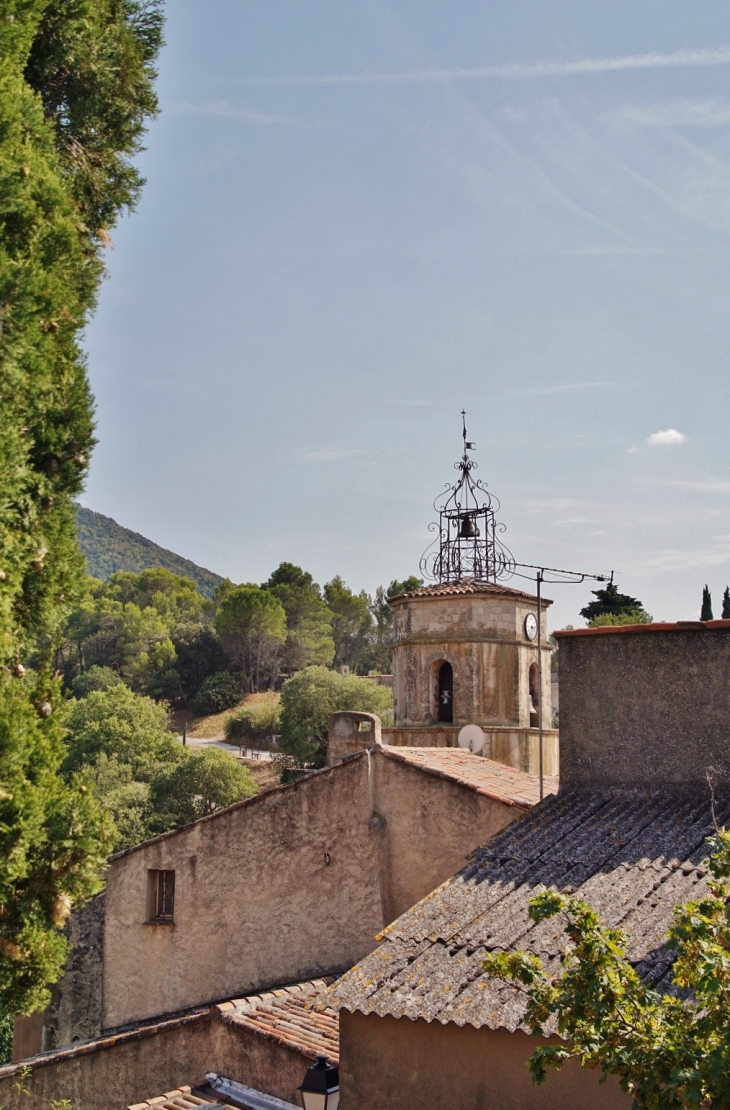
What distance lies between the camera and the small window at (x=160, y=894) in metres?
13.4

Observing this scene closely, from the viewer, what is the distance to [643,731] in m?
9.56

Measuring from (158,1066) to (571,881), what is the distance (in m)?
5.37

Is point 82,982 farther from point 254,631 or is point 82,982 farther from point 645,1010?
point 254,631

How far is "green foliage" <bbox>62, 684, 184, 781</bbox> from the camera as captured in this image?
48.8 metres

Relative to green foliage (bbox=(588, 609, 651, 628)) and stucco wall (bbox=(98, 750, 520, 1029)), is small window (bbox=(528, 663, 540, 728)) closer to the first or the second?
stucco wall (bbox=(98, 750, 520, 1029))

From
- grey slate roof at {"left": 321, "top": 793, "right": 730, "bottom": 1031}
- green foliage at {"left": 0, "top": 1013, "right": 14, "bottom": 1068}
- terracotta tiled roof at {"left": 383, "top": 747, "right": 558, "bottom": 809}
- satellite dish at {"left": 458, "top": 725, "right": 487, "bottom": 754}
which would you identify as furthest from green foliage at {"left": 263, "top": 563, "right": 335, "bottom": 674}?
grey slate roof at {"left": 321, "top": 793, "right": 730, "bottom": 1031}

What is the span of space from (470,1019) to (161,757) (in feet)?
147

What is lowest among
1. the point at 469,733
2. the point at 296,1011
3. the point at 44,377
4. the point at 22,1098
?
the point at 22,1098

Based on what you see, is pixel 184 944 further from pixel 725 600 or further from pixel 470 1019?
pixel 725 600

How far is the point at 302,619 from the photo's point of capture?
80.2 m

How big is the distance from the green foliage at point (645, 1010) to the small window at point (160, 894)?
928 cm

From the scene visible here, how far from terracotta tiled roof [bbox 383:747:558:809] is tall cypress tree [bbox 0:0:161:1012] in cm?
650

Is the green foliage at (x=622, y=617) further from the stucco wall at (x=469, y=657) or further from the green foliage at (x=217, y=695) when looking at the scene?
the stucco wall at (x=469, y=657)

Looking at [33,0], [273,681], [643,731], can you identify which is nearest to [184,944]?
[643,731]
